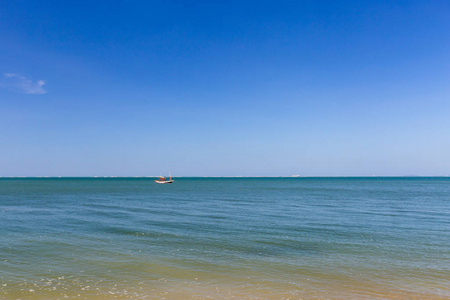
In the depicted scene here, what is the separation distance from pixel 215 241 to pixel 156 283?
28.9ft

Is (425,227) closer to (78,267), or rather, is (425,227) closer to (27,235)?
(78,267)

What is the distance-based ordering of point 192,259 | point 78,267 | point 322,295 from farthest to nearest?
point 192,259, point 78,267, point 322,295

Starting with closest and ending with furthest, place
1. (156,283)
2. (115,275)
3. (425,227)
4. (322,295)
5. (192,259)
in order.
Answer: (322,295)
(156,283)
(115,275)
(192,259)
(425,227)

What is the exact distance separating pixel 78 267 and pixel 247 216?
73.4 ft

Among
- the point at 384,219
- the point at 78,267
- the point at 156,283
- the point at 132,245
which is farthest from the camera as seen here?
the point at 384,219

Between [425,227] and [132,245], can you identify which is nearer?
[132,245]

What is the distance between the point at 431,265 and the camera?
56.2ft

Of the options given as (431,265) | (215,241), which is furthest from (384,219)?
(215,241)

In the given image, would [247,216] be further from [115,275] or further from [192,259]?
[115,275]

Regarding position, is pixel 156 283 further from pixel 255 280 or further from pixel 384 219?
pixel 384 219

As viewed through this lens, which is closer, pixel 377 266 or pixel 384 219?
pixel 377 266

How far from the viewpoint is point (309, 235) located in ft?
82.0

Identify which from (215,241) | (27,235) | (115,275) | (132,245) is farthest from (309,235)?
(27,235)

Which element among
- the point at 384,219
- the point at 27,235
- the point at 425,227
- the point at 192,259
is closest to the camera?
the point at 192,259
